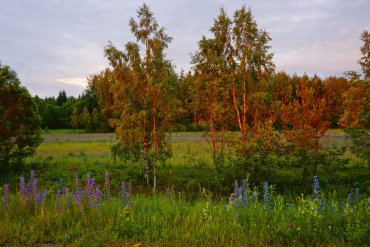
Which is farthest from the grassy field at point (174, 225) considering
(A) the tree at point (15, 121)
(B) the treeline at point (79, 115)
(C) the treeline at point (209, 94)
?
(B) the treeline at point (79, 115)

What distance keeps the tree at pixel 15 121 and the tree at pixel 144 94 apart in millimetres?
4388

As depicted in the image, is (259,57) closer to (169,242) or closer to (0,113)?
(169,242)

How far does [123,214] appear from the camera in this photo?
567cm

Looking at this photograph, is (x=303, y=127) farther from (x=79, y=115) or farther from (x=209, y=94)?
(x=79, y=115)

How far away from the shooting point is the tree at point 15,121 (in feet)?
46.3

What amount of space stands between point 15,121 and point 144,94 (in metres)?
6.24

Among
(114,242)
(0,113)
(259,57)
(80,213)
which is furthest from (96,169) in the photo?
(114,242)

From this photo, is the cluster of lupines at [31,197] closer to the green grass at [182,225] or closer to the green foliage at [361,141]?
the green grass at [182,225]

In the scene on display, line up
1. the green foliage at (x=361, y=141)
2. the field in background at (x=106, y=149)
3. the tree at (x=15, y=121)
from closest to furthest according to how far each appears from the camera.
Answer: the green foliage at (x=361, y=141) < the tree at (x=15, y=121) < the field in background at (x=106, y=149)

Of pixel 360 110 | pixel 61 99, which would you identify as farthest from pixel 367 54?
pixel 61 99

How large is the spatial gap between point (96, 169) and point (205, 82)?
20.6 ft

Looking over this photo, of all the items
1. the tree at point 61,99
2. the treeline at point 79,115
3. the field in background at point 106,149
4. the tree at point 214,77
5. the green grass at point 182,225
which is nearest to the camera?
the green grass at point 182,225

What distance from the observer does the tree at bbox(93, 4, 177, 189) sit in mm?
12648

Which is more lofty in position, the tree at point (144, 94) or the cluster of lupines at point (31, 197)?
the tree at point (144, 94)
